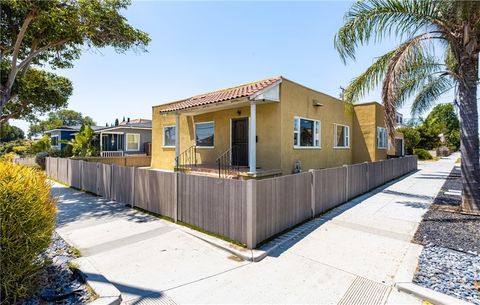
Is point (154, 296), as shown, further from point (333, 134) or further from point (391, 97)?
point (333, 134)

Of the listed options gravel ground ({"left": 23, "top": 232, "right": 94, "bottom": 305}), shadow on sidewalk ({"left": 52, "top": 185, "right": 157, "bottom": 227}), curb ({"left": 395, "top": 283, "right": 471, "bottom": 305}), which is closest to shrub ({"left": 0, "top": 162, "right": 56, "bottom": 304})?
gravel ground ({"left": 23, "top": 232, "right": 94, "bottom": 305})

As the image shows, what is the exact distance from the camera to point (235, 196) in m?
4.85

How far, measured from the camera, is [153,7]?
32.7ft

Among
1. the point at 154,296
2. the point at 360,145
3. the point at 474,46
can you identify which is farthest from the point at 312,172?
the point at 360,145

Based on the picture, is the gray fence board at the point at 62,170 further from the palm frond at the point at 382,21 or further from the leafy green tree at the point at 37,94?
the palm frond at the point at 382,21

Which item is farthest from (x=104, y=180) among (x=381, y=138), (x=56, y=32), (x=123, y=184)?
(x=381, y=138)

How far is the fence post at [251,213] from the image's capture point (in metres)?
4.59

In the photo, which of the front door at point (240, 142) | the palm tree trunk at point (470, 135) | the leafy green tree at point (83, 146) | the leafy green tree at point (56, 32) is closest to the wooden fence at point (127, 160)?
the leafy green tree at point (83, 146)

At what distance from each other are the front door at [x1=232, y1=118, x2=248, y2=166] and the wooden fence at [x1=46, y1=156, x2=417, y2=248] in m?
4.42

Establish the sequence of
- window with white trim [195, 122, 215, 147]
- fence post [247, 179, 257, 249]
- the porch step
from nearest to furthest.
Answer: fence post [247, 179, 257, 249]
the porch step
window with white trim [195, 122, 215, 147]

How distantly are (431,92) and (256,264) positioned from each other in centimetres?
1142

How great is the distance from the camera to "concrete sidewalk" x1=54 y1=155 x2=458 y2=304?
3.31 m

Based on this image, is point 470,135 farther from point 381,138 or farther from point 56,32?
point 56,32

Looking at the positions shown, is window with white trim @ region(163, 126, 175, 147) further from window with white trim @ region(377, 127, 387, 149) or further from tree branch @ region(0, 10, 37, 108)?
window with white trim @ region(377, 127, 387, 149)
